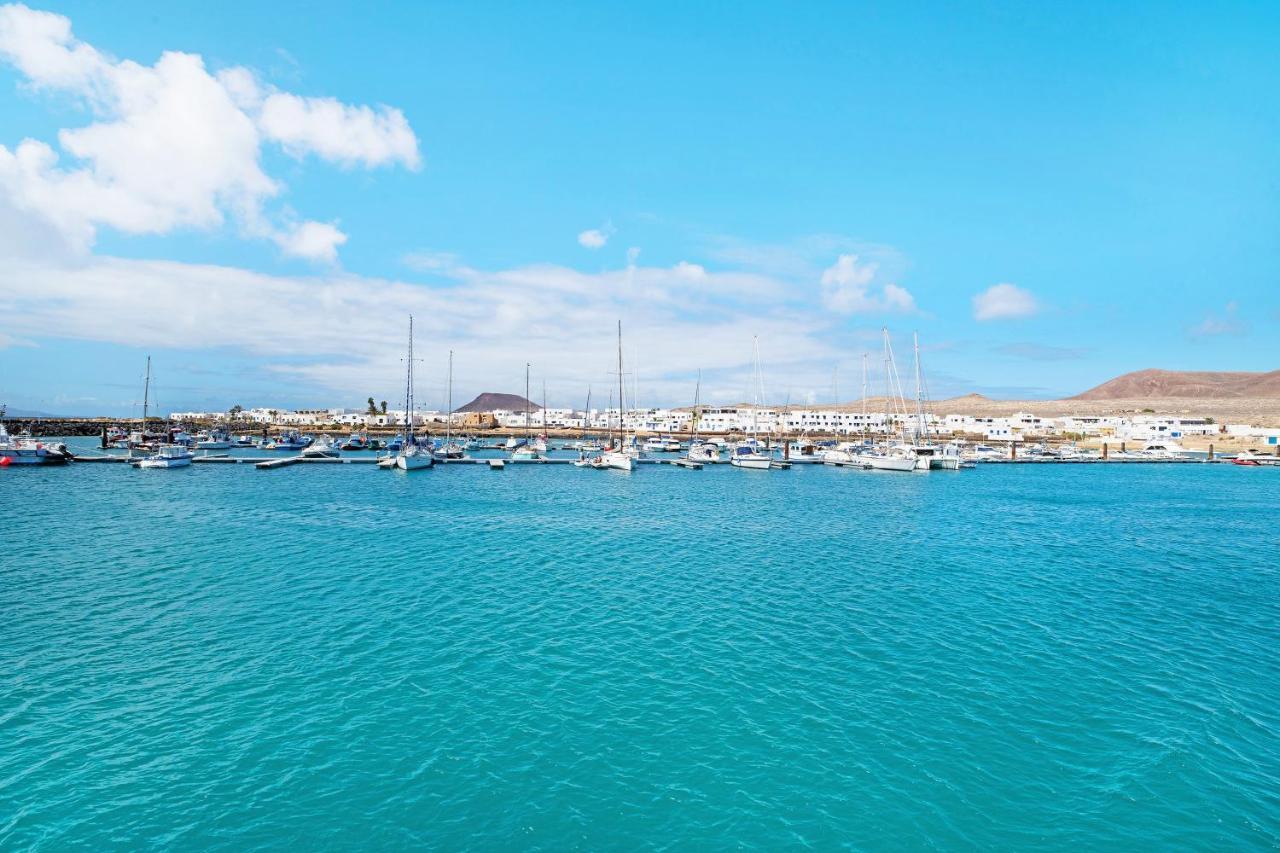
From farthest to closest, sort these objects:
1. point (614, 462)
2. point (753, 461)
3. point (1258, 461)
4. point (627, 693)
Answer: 1. point (1258, 461)
2. point (753, 461)
3. point (614, 462)
4. point (627, 693)

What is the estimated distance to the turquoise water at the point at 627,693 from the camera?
10.6m

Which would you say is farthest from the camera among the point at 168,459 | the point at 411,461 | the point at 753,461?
the point at 753,461

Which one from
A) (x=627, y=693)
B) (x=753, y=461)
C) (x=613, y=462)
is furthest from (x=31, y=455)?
(x=627, y=693)

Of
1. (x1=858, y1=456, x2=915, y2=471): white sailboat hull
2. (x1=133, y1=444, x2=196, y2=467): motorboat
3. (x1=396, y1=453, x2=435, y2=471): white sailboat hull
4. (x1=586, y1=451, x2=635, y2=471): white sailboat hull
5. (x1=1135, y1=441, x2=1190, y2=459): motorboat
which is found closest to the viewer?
(x1=133, y1=444, x2=196, y2=467): motorboat

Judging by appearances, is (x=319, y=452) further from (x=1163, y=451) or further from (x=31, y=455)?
(x=1163, y=451)

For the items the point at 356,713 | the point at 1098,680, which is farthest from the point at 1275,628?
the point at 356,713

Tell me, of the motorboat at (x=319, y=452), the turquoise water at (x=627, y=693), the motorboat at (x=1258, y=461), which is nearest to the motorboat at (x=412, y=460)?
the motorboat at (x=319, y=452)

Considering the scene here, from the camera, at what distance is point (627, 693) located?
15133mm

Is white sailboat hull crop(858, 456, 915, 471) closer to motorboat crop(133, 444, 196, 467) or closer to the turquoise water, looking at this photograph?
the turquoise water

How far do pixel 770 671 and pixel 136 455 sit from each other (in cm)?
9352

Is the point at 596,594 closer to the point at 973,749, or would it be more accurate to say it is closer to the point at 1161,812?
the point at 973,749

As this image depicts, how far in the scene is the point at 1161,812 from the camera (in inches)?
434

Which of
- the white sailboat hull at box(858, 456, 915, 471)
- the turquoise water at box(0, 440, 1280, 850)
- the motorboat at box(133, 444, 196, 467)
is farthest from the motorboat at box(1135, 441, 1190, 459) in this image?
the motorboat at box(133, 444, 196, 467)

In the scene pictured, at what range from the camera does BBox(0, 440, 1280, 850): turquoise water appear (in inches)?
416
